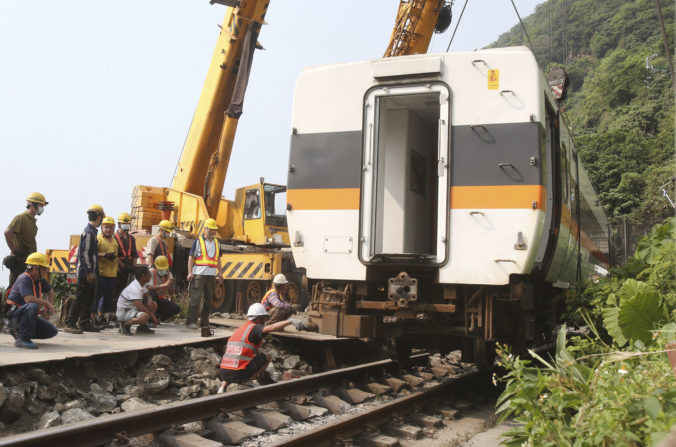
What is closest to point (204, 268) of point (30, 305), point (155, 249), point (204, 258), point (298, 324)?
point (204, 258)

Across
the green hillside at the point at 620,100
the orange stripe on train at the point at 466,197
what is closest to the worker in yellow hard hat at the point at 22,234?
the orange stripe on train at the point at 466,197

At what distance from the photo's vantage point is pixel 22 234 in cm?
743

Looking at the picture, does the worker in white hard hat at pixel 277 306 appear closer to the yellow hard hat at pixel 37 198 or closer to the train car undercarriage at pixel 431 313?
the train car undercarriage at pixel 431 313

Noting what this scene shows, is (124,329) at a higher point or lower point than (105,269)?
lower

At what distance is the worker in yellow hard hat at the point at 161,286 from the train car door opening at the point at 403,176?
4.12 m

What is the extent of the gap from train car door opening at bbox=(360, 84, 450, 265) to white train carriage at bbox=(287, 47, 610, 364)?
14mm

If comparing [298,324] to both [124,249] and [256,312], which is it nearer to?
[256,312]

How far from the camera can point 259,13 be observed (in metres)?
12.1

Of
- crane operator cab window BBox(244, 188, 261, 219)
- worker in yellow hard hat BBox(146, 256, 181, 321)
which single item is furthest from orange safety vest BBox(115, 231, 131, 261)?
crane operator cab window BBox(244, 188, 261, 219)

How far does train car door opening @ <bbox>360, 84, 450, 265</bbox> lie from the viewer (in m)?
5.53

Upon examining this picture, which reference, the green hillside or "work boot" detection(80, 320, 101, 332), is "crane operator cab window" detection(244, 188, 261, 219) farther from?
the green hillside

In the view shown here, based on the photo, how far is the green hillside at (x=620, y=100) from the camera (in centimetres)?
3588

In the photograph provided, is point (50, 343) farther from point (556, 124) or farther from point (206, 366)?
point (556, 124)

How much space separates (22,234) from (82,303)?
1173 mm
